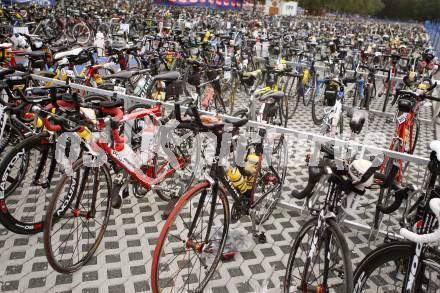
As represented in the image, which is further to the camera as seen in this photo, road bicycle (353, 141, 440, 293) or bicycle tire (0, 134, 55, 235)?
bicycle tire (0, 134, 55, 235)

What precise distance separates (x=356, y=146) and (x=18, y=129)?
3.58 m

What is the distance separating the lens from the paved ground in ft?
10.1

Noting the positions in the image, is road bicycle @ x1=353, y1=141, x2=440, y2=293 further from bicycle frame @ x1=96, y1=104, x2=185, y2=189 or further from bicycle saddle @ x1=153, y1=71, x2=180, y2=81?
bicycle saddle @ x1=153, y1=71, x2=180, y2=81

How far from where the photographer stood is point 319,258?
9.03 ft

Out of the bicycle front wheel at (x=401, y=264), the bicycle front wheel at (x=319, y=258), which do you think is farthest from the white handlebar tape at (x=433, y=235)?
the bicycle front wheel at (x=319, y=258)

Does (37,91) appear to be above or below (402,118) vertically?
above

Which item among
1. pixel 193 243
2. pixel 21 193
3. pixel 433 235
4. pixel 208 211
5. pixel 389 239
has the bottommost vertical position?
pixel 21 193

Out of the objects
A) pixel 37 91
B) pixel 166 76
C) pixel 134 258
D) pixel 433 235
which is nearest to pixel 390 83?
pixel 166 76

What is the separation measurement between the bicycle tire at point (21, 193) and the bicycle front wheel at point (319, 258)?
7.92 feet

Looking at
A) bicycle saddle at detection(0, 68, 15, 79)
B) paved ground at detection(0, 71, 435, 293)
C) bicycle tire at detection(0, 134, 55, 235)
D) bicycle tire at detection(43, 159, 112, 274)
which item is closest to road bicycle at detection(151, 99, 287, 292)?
paved ground at detection(0, 71, 435, 293)

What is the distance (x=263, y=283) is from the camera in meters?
3.27

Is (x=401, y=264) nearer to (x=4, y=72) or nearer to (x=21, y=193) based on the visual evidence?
(x=4, y=72)

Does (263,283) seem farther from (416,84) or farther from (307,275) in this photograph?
(416,84)

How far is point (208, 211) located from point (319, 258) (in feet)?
3.15
